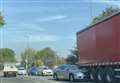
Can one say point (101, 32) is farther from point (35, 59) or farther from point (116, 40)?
point (35, 59)

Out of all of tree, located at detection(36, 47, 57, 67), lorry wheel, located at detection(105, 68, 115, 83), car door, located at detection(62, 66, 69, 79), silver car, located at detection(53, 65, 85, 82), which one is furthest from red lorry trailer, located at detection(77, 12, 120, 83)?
tree, located at detection(36, 47, 57, 67)

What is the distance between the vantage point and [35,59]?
128 meters

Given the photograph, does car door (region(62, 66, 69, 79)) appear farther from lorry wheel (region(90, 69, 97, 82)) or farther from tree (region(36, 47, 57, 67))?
tree (region(36, 47, 57, 67))

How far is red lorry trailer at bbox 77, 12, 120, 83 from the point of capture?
2725 cm

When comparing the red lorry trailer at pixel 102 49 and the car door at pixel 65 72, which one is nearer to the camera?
the red lorry trailer at pixel 102 49

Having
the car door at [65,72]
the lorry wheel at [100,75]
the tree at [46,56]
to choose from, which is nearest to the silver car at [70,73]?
the car door at [65,72]

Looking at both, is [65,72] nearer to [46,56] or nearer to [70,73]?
[70,73]

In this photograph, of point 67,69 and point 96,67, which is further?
point 67,69

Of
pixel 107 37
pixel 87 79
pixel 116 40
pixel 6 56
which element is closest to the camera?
pixel 116 40

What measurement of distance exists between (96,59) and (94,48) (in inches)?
35.9

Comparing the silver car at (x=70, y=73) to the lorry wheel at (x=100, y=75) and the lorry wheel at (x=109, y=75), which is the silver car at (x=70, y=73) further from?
the lorry wheel at (x=109, y=75)

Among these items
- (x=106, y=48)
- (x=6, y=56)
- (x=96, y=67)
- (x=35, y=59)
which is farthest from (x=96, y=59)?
(x=6, y=56)

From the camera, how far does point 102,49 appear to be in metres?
30.3

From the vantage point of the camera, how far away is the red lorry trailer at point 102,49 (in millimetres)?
27250
